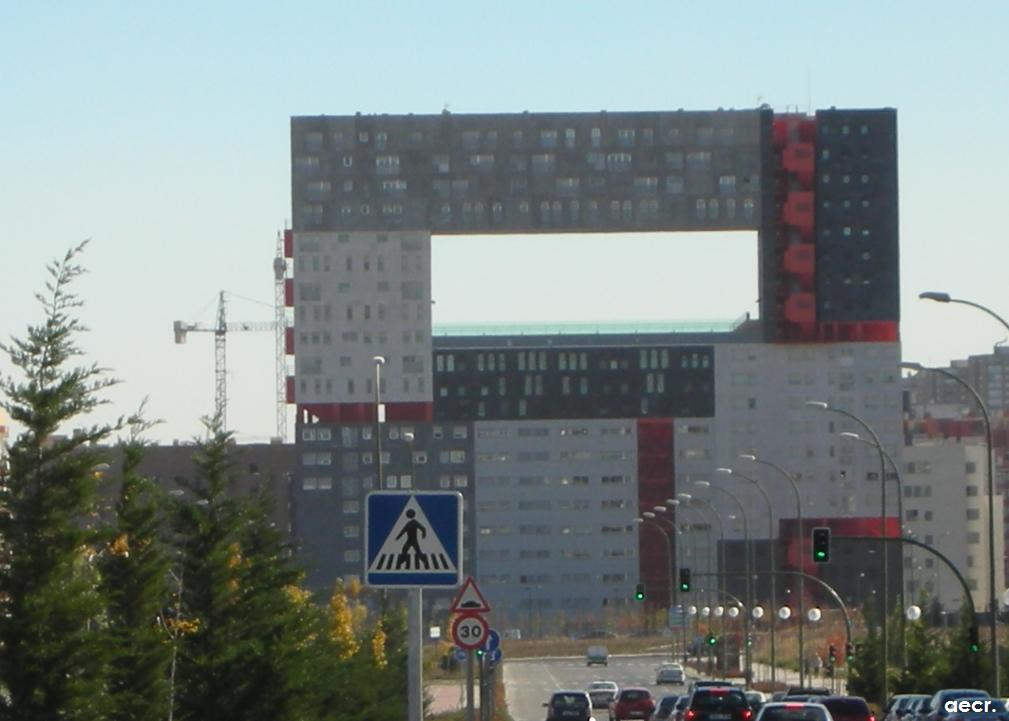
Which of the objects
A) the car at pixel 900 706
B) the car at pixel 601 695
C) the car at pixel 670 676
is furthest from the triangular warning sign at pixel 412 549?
the car at pixel 670 676

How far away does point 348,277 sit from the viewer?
15825cm

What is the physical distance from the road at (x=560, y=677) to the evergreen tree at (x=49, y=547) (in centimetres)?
4399

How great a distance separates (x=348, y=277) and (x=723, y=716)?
376ft

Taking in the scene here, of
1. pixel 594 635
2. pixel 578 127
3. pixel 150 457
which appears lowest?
pixel 594 635

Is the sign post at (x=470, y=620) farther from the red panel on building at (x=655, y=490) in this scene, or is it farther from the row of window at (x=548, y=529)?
the row of window at (x=548, y=529)

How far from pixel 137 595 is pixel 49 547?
5.06 m

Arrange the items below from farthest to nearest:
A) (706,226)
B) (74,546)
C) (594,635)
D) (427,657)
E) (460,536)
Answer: (594,635) < (706,226) < (427,657) < (74,546) < (460,536)

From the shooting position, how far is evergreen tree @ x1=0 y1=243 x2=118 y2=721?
26484 mm

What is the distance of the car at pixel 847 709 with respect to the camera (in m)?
43.9

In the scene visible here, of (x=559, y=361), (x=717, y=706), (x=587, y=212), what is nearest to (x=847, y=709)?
(x=717, y=706)

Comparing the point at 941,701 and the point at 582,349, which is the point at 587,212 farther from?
the point at 941,701

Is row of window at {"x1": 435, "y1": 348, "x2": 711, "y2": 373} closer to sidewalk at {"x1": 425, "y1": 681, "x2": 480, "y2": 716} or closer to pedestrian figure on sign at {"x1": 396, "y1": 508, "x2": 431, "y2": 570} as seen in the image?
sidewalk at {"x1": 425, "y1": 681, "x2": 480, "y2": 716}

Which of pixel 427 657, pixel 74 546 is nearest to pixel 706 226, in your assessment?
pixel 427 657

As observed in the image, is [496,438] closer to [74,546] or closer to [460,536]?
[74,546]
